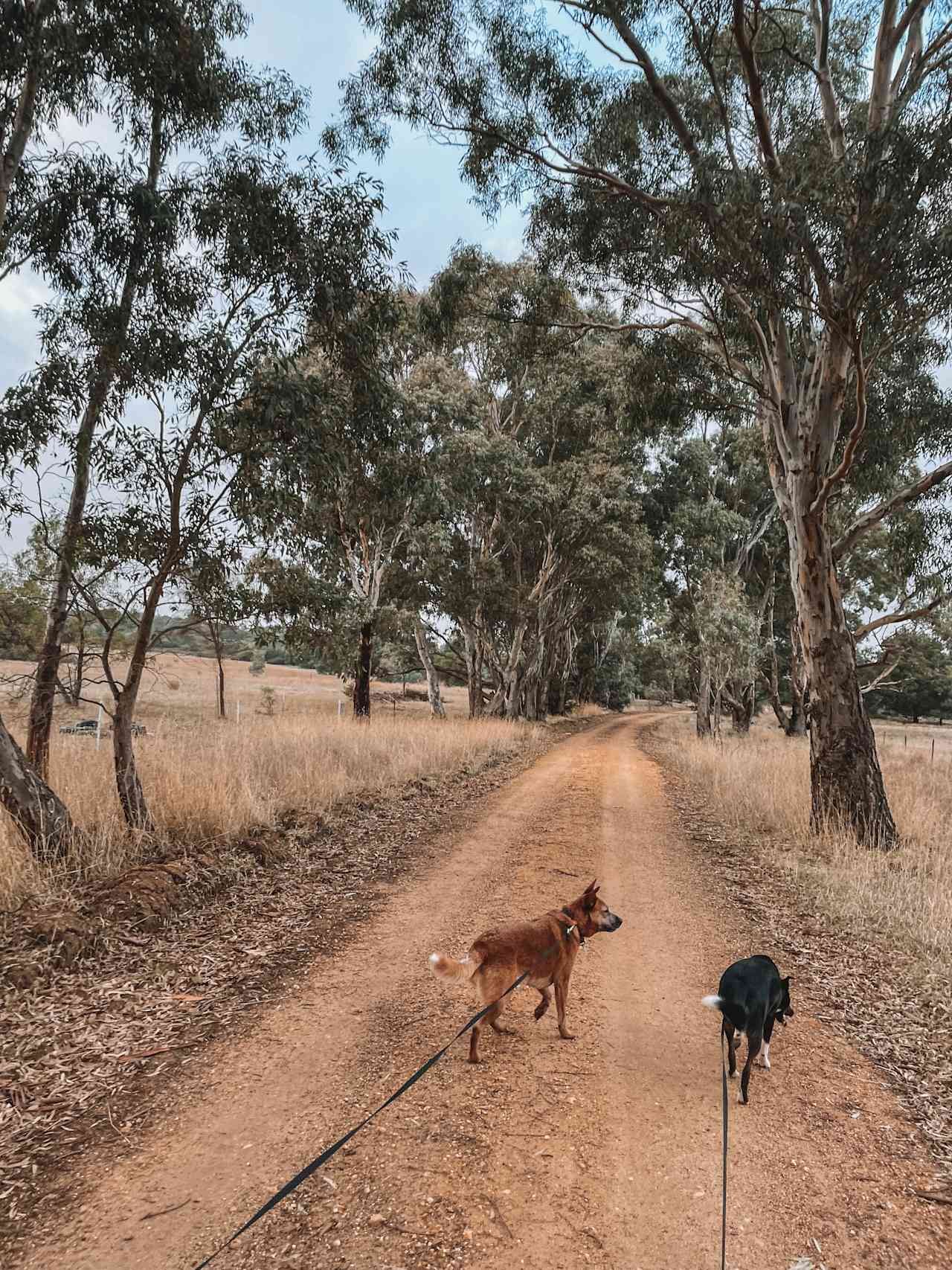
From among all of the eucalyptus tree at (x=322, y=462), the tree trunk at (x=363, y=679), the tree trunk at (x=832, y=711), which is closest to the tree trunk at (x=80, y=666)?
the eucalyptus tree at (x=322, y=462)

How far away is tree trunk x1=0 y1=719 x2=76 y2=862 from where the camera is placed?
5.40m

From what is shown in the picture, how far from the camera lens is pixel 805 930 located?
5.60 metres

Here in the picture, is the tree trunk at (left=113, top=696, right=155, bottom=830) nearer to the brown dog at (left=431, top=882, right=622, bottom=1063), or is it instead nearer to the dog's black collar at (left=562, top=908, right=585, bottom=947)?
the brown dog at (left=431, top=882, right=622, bottom=1063)

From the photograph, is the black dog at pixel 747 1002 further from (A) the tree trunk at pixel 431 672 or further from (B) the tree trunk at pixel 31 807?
(A) the tree trunk at pixel 431 672

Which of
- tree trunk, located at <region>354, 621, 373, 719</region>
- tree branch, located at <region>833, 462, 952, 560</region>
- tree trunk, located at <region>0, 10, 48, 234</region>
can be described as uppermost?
tree trunk, located at <region>0, 10, 48, 234</region>

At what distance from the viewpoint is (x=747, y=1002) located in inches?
125

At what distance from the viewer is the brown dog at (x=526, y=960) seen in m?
3.49

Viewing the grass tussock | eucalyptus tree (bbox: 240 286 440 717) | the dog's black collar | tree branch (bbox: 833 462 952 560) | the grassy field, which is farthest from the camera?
tree branch (bbox: 833 462 952 560)

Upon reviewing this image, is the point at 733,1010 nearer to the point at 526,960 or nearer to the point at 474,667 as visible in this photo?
the point at 526,960

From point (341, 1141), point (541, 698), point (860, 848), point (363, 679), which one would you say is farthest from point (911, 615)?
point (541, 698)

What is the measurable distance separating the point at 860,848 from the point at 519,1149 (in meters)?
6.52

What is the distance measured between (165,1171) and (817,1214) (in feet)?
8.25

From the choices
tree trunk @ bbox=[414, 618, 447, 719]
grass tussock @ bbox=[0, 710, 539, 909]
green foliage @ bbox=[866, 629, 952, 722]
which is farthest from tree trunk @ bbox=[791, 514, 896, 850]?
green foliage @ bbox=[866, 629, 952, 722]

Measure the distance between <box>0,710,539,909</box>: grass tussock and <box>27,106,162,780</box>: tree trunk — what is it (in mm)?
607
